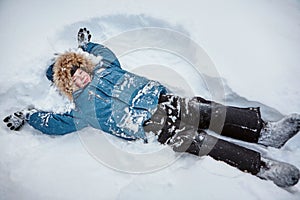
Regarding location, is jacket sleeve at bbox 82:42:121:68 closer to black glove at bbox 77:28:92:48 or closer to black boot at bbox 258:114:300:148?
black glove at bbox 77:28:92:48

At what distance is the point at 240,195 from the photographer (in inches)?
39.8

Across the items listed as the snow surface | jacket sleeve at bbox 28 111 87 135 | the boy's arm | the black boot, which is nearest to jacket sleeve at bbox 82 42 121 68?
the boy's arm

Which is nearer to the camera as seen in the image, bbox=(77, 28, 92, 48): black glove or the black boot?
the black boot

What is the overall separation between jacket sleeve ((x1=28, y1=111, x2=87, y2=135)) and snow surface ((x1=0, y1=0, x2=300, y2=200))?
7 cm

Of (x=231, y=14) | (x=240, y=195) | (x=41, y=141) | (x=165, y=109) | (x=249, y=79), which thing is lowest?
(x=41, y=141)

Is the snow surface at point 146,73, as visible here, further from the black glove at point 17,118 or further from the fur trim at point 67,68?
the fur trim at point 67,68

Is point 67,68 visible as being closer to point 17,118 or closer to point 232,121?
point 17,118

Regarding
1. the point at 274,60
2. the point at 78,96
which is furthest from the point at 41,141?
the point at 274,60

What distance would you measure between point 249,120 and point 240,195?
23cm

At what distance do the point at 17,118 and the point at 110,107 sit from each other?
35 centimetres

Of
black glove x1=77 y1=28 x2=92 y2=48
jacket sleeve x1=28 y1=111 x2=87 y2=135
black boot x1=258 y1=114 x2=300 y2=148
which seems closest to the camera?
black boot x1=258 y1=114 x2=300 y2=148

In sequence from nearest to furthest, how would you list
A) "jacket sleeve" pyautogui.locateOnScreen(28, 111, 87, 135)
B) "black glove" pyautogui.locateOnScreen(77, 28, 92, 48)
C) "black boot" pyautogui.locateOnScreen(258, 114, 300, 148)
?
1. "black boot" pyautogui.locateOnScreen(258, 114, 300, 148)
2. "jacket sleeve" pyautogui.locateOnScreen(28, 111, 87, 135)
3. "black glove" pyautogui.locateOnScreen(77, 28, 92, 48)

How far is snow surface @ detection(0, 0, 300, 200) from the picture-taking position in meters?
1.06

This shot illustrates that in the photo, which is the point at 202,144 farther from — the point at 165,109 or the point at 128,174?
the point at 128,174
